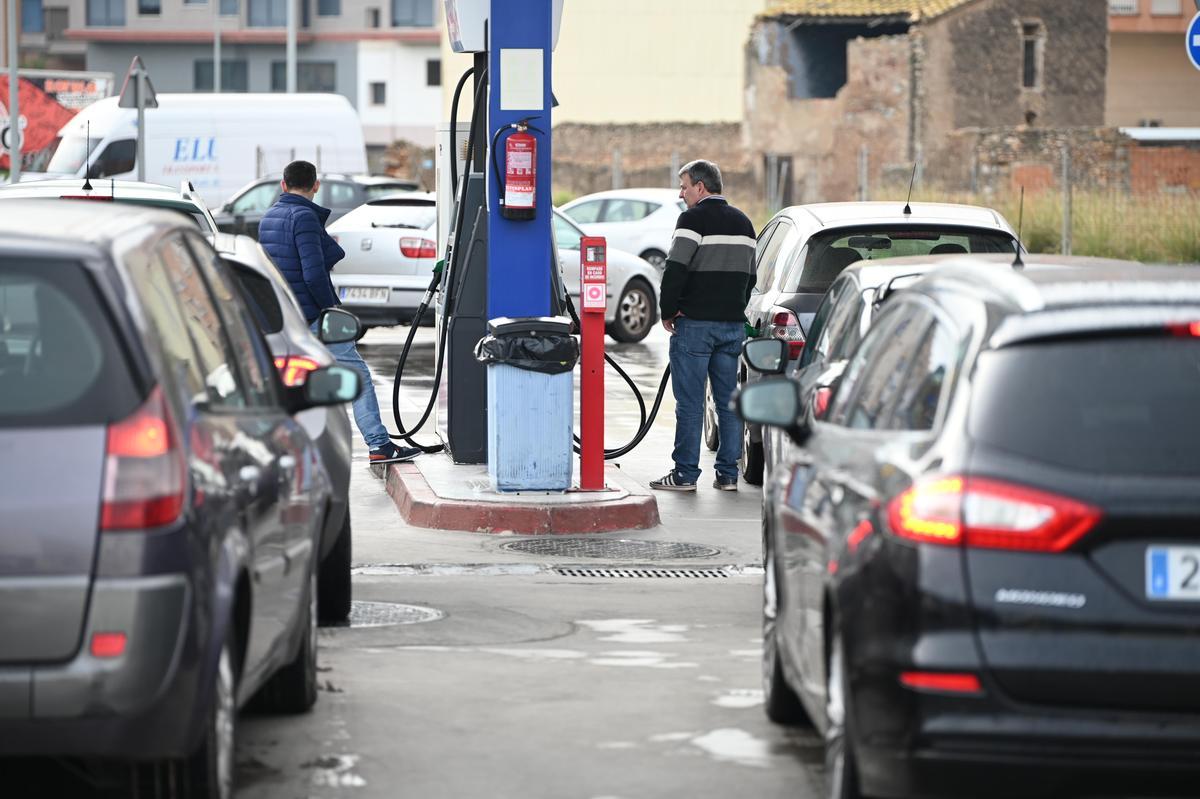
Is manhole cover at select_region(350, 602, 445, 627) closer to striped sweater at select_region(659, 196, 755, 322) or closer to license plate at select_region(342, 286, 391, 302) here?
striped sweater at select_region(659, 196, 755, 322)

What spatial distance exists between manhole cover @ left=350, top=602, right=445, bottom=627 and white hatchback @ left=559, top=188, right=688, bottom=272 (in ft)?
68.7

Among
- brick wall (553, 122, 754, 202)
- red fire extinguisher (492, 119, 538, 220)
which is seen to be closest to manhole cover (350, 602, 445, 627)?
red fire extinguisher (492, 119, 538, 220)

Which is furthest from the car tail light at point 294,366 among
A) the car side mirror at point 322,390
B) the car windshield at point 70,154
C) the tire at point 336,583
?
the car windshield at point 70,154

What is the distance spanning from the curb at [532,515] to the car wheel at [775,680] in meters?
4.50

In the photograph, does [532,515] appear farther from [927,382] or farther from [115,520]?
[115,520]

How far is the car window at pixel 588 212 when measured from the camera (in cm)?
3238

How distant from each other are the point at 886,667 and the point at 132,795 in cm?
182

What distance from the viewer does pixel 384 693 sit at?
752 cm

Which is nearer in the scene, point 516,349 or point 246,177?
point 516,349

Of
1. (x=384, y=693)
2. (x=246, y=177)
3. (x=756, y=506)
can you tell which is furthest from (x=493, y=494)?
(x=246, y=177)

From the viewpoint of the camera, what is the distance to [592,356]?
40.7ft

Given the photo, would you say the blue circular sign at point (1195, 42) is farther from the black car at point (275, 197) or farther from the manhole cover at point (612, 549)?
the black car at point (275, 197)

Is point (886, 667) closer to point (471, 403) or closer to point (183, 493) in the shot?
point (183, 493)

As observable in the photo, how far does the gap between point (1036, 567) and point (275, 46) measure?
8895 centimetres
